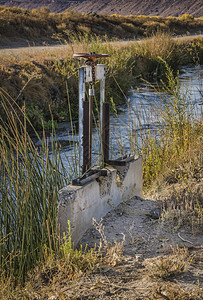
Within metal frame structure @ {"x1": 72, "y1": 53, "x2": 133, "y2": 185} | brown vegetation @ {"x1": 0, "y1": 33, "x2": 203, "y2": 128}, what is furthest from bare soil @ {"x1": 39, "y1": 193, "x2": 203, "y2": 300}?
brown vegetation @ {"x1": 0, "y1": 33, "x2": 203, "y2": 128}

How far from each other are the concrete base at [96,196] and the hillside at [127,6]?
137 meters

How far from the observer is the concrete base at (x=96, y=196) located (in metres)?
2.52

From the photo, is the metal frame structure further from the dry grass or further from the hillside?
the hillside

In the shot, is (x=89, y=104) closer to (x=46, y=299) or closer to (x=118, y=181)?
(x=118, y=181)

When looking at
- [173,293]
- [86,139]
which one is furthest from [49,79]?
[173,293]

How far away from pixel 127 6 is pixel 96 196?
154883 millimetres

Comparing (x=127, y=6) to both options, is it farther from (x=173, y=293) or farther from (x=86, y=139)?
(x=173, y=293)

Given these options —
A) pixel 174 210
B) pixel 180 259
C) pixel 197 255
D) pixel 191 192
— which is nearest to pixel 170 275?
pixel 180 259

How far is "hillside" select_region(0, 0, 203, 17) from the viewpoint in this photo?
13509 cm

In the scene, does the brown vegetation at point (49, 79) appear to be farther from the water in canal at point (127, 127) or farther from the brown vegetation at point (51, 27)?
the brown vegetation at point (51, 27)

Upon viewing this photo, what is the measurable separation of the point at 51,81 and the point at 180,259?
6268 millimetres

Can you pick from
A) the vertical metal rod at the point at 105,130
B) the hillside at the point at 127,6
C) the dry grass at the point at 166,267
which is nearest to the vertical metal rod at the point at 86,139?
the vertical metal rod at the point at 105,130

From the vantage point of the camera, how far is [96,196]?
2891mm

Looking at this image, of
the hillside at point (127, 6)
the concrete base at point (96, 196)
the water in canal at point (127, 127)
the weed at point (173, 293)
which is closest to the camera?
the weed at point (173, 293)
